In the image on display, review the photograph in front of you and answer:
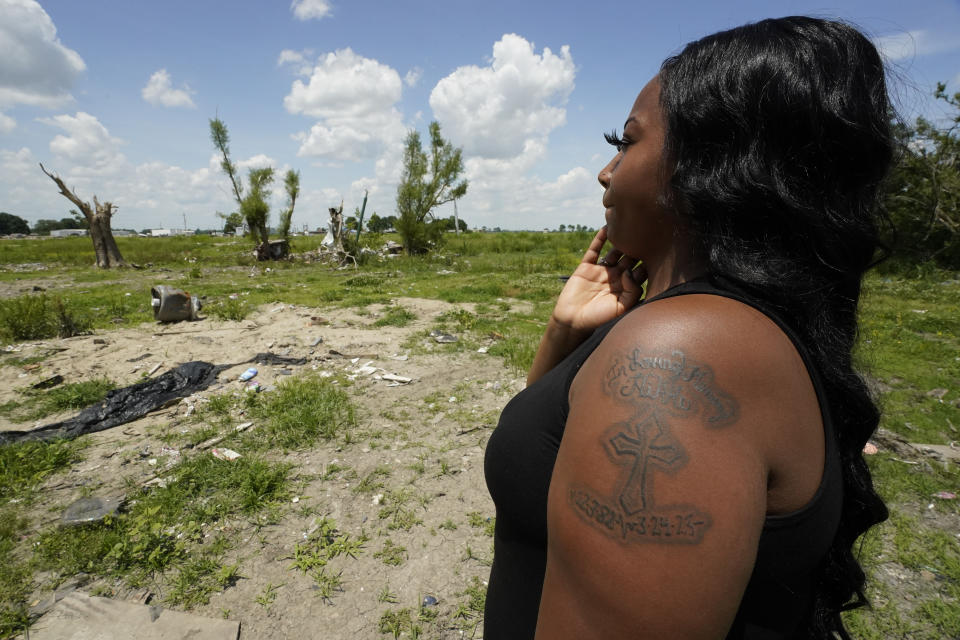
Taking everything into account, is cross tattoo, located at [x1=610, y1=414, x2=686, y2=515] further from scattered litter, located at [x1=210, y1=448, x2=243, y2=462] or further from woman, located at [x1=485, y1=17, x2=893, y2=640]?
scattered litter, located at [x1=210, y1=448, x2=243, y2=462]

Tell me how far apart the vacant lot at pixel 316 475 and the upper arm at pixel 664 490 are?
0.74m

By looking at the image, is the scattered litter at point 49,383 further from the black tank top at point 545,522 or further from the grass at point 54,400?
the black tank top at point 545,522

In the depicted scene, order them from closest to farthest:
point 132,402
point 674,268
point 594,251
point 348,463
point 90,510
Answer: point 674,268 → point 594,251 → point 90,510 → point 348,463 → point 132,402

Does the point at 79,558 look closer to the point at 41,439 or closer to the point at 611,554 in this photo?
the point at 41,439

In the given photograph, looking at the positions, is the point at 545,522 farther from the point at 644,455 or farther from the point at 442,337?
the point at 442,337

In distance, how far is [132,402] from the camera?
15.3 ft

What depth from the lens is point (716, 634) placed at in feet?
1.95

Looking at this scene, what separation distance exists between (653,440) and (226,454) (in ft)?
13.0

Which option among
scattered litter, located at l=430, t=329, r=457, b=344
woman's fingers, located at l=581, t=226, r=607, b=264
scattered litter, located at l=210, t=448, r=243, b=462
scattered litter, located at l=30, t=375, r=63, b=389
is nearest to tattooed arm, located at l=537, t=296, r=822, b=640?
woman's fingers, located at l=581, t=226, r=607, b=264

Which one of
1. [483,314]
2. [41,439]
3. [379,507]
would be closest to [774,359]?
[379,507]

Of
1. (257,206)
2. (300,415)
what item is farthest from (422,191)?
(300,415)

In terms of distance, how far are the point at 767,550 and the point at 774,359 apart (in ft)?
1.06

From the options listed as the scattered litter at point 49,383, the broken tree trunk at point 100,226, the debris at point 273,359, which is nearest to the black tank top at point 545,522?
the debris at point 273,359

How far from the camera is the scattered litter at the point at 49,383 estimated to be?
16.5ft
